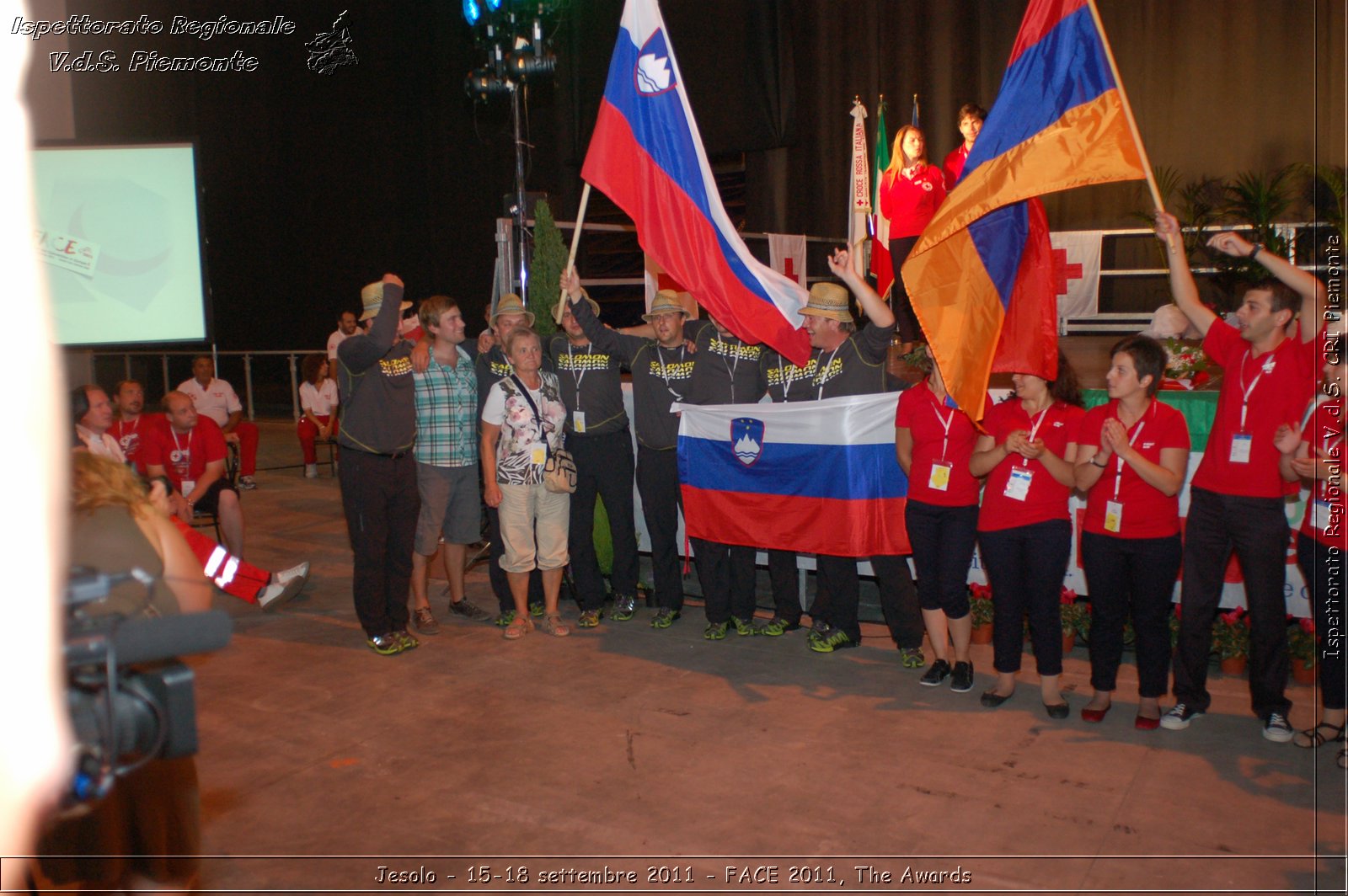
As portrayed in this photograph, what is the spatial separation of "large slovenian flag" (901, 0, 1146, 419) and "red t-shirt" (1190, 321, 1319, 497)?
73 centimetres

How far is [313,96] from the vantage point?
16.7m

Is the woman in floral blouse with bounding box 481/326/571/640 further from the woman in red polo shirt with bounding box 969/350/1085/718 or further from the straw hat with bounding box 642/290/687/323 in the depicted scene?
the woman in red polo shirt with bounding box 969/350/1085/718

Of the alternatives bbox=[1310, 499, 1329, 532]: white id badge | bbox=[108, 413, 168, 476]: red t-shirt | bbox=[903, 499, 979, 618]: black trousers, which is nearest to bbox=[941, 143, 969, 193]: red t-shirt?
bbox=[903, 499, 979, 618]: black trousers

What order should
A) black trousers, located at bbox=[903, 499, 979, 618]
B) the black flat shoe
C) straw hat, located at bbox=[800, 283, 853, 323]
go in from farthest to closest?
straw hat, located at bbox=[800, 283, 853, 323], black trousers, located at bbox=[903, 499, 979, 618], the black flat shoe

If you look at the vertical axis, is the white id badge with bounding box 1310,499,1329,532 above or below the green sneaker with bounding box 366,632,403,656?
above

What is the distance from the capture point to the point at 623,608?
21.8 feet

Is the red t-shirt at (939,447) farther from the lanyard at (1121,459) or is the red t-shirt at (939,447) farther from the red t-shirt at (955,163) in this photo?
the red t-shirt at (955,163)

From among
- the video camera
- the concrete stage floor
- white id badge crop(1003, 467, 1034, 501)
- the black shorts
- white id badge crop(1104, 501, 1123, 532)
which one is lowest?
the concrete stage floor

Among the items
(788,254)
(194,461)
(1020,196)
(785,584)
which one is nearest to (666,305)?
(785,584)

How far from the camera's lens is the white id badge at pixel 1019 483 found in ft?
15.5

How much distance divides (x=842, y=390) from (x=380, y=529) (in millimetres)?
2701

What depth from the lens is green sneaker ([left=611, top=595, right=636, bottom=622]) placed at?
6614mm

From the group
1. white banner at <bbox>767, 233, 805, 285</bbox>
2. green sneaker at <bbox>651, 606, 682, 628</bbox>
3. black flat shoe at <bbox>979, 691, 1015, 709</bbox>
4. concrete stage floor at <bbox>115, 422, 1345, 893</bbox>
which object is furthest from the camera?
white banner at <bbox>767, 233, 805, 285</bbox>

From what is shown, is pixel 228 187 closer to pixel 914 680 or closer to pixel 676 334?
pixel 676 334
